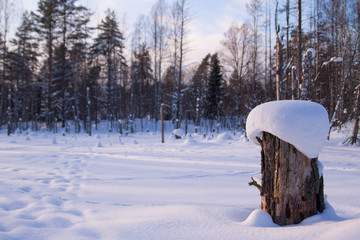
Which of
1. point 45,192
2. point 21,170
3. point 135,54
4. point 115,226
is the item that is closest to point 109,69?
point 135,54

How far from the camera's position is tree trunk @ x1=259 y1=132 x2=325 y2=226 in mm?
1643

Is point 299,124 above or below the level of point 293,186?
above

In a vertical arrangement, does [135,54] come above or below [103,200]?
above

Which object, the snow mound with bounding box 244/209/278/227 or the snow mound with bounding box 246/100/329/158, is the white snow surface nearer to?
the snow mound with bounding box 244/209/278/227

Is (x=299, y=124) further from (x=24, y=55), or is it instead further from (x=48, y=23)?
(x=24, y=55)

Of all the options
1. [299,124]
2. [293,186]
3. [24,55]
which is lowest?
[293,186]

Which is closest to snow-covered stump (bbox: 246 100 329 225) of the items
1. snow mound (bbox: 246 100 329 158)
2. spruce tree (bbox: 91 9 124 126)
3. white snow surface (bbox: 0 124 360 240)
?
snow mound (bbox: 246 100 329 158)

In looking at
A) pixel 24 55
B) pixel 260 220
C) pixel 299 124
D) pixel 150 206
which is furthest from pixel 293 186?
pixel 24 55

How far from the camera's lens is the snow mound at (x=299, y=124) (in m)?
1.59

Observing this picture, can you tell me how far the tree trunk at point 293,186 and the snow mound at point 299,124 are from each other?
0.27 feet

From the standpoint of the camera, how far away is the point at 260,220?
163cm

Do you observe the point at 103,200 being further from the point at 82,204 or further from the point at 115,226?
the point at 115,226

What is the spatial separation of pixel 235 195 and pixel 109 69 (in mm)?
20106

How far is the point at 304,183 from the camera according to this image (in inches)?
65.1
